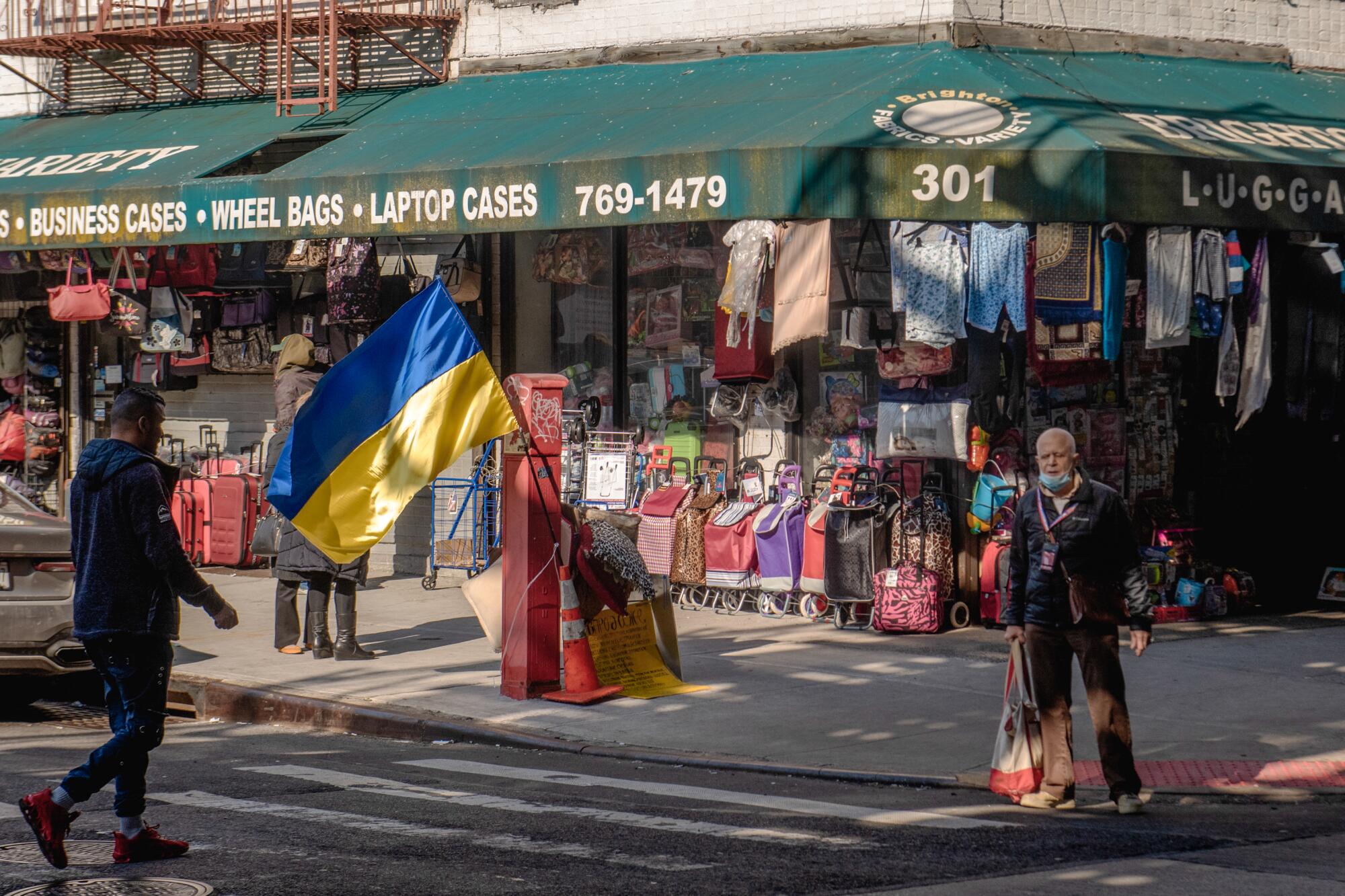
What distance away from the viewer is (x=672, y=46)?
1481 centimetres

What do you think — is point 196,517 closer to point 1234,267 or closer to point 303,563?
point 303,563

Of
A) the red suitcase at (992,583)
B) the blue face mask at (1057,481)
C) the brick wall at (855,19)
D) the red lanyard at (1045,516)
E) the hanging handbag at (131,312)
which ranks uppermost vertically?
the brick wall at (855,19)

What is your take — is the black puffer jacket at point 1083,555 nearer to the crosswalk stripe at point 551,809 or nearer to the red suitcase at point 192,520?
the crosswalk stripe at point 551,809

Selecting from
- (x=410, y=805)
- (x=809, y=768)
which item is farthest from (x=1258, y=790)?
(x=410, y=805)

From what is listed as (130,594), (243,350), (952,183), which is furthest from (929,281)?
(243,350)

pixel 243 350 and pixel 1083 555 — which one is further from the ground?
pixel 243 350

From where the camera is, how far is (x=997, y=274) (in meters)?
12.0

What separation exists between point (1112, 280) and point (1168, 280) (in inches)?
21.0

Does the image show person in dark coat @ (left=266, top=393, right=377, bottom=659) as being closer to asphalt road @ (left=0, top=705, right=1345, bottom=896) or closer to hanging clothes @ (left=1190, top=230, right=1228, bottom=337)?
asphalt road @ (left=0, top=705, right=1345, bottom=896)

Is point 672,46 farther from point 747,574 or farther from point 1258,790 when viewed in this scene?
point 1258,790

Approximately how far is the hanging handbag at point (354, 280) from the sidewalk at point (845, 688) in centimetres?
292

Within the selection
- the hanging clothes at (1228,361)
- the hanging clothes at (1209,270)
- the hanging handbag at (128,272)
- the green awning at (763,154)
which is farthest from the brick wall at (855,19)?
the hanging handbag at (128,272)

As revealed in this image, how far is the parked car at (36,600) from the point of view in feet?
32.4

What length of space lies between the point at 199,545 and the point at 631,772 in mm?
9645
